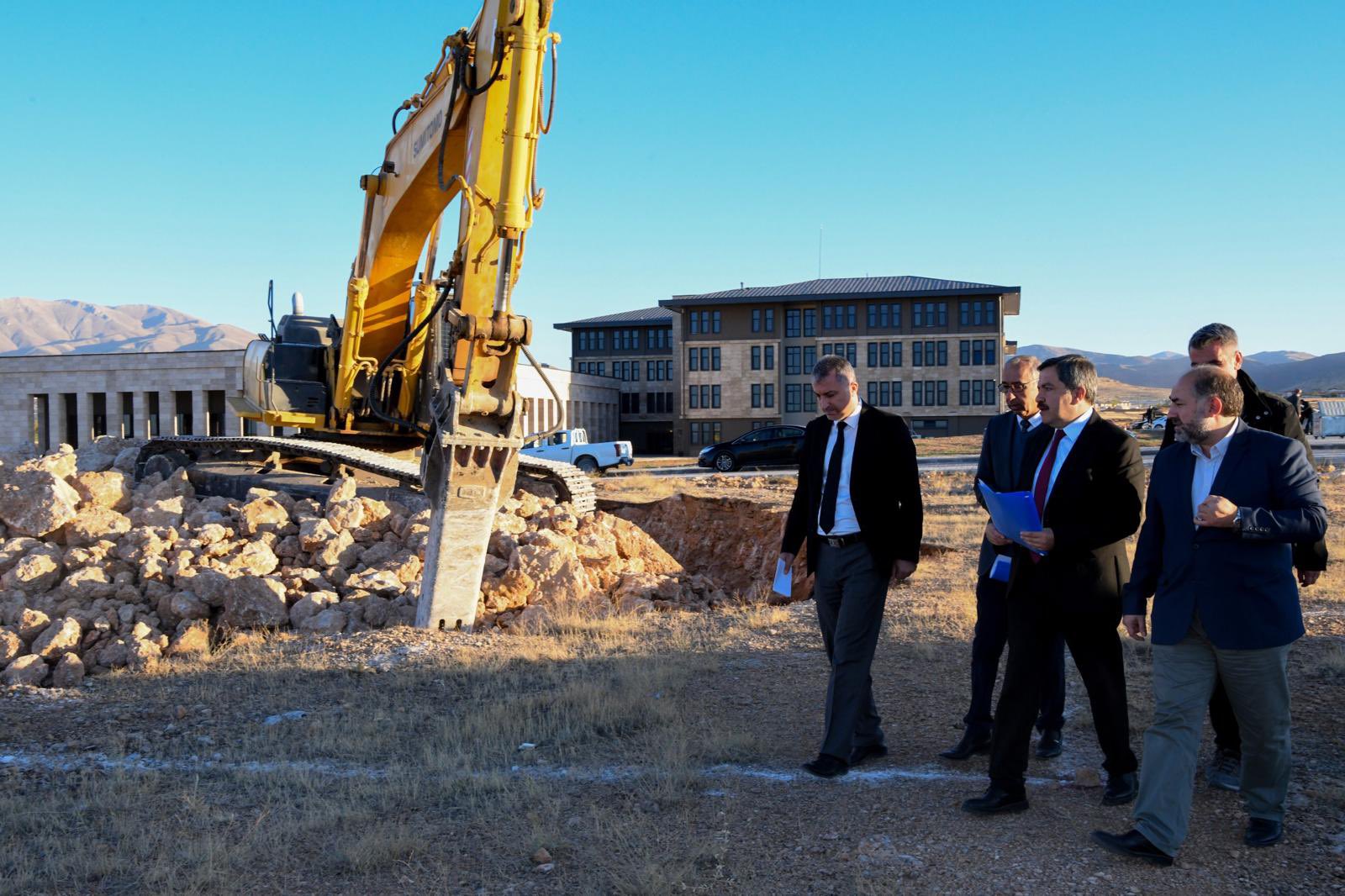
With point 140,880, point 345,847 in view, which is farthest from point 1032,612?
point 140,880

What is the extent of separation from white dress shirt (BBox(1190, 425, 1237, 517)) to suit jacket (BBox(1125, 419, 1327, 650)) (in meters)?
0.02

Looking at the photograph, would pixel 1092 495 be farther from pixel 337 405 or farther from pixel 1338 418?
pixel 1338 418

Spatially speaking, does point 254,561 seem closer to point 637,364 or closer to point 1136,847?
point 1136,847

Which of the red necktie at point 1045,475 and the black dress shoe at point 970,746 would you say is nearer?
the red necktie at point 1045,475

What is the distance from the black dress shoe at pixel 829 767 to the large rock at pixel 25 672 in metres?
5.94

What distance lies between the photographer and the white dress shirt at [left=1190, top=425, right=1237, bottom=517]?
4000 millimetres

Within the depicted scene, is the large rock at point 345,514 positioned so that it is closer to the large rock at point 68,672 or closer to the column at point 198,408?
the large rock at point 68,672

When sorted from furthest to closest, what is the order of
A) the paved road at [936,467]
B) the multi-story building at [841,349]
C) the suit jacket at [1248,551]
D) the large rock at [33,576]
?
1. the multi-story building at [841,349]
2. the paved road at [936,467]
3. the large rock at [33,576]
4. the suit jacket at [1248,551]

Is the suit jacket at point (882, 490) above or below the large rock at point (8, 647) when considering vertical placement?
above

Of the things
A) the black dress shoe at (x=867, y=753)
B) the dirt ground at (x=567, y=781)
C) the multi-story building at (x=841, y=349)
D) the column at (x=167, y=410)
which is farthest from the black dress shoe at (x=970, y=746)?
the multi-story building at (x=841, y=349)

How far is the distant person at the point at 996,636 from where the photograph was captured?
5.15 meters

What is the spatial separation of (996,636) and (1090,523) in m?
1.06

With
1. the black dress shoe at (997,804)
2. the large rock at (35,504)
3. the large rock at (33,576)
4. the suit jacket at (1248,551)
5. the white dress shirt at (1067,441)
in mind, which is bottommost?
the black dress shoe at (997,804)

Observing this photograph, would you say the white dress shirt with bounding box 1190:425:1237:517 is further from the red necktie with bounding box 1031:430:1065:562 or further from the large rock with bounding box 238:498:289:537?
the large rock with bounding box 238:498:289:537
